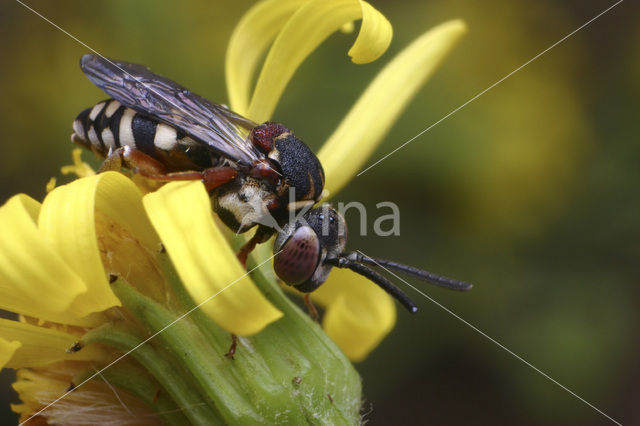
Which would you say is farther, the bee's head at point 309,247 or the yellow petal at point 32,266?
the bee's head at point 309,247

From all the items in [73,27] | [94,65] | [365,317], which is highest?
[73,27]

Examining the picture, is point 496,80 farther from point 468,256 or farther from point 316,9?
point 316,9

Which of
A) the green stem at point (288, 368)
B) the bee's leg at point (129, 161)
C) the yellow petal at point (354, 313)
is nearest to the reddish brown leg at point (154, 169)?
the bee's leg at point (129, 161)

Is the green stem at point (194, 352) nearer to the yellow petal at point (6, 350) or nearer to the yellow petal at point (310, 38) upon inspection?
the yellow petal at point (6, 350)

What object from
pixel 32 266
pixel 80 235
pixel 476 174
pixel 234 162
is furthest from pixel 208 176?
pixel 476 174

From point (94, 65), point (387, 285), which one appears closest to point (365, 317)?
point (387, 285)

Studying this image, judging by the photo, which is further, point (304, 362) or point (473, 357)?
point (473, 357)

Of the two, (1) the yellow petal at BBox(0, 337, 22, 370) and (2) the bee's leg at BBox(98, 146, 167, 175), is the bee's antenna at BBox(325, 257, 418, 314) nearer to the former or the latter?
(2) the bee's leg at BBox(98, 146, 167, 175)
